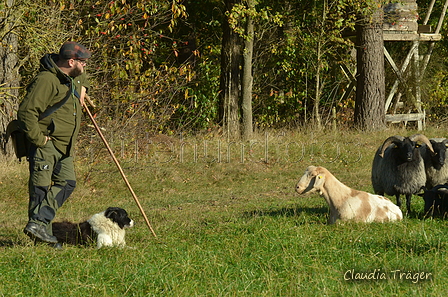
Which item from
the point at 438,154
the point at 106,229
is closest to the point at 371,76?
the point at 438,154

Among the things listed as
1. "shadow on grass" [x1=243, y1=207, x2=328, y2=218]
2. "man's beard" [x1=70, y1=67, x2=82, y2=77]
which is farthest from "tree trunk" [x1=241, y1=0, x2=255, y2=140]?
"man's beard" [x1=70, y1=67, x2=82, y2=77]

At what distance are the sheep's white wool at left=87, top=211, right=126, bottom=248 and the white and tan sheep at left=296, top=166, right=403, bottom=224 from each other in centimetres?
271

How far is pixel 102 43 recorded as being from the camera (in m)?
17.4

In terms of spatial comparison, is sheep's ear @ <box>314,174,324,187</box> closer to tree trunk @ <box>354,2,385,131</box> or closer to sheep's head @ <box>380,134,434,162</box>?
sheep's head @ <box>380,134,434,162</box>

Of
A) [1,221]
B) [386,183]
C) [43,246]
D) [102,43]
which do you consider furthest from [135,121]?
[43,246]

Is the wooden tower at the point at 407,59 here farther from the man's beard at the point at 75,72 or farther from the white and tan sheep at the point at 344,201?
the man's beard at the point at 75,72

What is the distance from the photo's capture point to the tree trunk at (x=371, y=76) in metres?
21.3

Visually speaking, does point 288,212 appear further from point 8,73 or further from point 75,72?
point 8,73

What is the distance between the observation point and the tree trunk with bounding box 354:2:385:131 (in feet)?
70.0

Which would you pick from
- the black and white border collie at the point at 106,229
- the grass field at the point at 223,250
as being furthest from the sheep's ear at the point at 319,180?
the black and white border collie at the point at 106,229

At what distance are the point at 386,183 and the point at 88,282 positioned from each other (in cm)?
622

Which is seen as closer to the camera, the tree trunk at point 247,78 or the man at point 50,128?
the man at point 50,128

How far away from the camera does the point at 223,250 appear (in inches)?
290

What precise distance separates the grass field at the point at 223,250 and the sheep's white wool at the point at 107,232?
18cm
